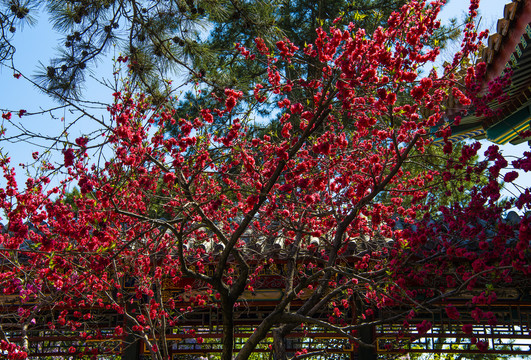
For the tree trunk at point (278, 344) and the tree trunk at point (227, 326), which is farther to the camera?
the tree trunk at point (278, 344)

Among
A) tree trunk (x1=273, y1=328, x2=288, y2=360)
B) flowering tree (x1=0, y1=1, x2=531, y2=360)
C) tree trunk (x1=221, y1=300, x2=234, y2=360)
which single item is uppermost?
flowering tree (x1=0, y1=1, x2=531, y2=360)

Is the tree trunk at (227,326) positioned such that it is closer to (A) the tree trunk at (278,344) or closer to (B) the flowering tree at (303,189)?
(B) the flowering tree at (303,189)

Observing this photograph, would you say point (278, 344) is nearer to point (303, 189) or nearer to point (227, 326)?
point (227, 326)

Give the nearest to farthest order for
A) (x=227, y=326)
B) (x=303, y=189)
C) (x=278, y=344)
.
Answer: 1. (x=227, y=326)
2. (x=303, y=189)
3. (x=278, y=344)

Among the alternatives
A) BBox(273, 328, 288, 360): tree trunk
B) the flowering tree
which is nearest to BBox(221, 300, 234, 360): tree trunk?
the flowering tree

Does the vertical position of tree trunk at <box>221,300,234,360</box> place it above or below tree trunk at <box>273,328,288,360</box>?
above

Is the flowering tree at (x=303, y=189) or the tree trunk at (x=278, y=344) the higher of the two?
the flowering tree at (x=303, y=189)

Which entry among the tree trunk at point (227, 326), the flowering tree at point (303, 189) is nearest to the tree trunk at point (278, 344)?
the flowering tree at point (303, 189)

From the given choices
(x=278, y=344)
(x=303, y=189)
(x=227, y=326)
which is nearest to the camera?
(x=227, y=326)

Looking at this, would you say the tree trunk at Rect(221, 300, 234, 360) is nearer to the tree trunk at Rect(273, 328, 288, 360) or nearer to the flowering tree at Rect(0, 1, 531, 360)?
the flowering tree at Rect(0, 1, 531, 360)

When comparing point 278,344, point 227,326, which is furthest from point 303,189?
point 278,344

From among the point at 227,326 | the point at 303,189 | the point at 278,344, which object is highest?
the point at 303,189

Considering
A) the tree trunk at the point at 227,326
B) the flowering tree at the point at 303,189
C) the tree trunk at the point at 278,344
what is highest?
the flowering tree at the point at 303,189

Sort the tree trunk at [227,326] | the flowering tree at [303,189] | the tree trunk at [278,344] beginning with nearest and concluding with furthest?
the flowering tree at [303,189] → the tree trunk at [227,326] → the tree trunk at [278,344]
